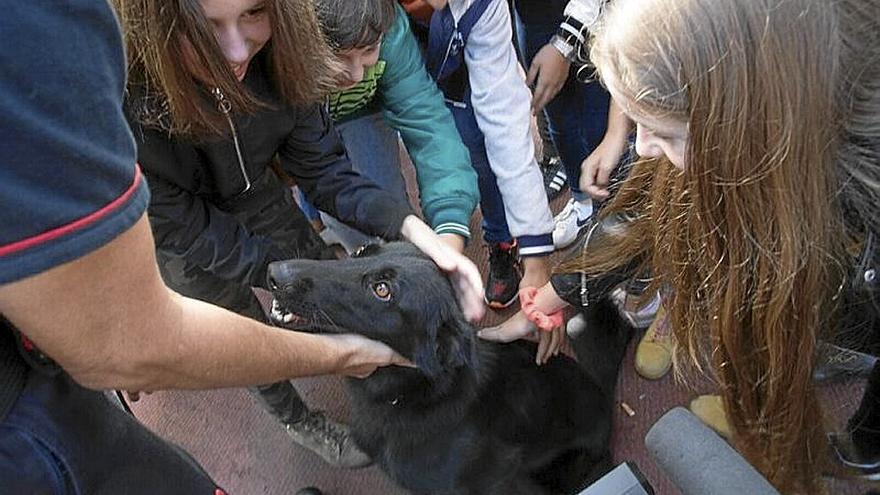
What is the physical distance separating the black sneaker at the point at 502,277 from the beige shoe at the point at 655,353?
35 cm

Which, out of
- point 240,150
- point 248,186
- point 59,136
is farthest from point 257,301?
point 59,136

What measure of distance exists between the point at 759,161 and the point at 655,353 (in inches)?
39.3

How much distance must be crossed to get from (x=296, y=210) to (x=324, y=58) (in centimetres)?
40

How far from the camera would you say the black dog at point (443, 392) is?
4.09 feet

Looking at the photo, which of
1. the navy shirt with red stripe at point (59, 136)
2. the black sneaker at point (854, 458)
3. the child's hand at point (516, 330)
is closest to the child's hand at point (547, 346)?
the child's hand at point (516, 330)

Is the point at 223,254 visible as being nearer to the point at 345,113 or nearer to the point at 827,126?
the point at 345,113

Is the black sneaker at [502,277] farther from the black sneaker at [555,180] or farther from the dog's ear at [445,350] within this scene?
the dog's ear at [445,350]

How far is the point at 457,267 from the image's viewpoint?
1.32 meters

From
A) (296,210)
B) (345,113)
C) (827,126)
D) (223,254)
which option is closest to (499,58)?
(345,113)

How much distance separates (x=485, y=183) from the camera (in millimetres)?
1888

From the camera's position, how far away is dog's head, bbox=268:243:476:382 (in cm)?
123

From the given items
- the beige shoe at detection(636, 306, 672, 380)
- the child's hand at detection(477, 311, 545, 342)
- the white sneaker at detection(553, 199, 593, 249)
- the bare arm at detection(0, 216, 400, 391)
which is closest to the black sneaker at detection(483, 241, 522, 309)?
the white sneaker at detection(553, 199, 593, 249)

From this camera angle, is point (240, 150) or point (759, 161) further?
point (240, 150)

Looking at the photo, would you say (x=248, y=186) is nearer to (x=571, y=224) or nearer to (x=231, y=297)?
(x=231, y=297)
